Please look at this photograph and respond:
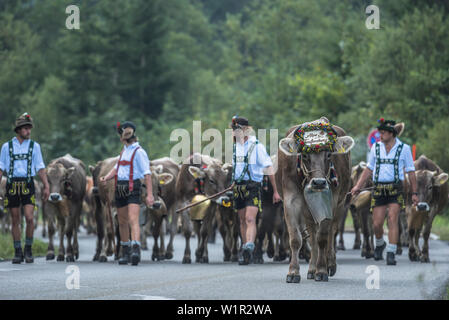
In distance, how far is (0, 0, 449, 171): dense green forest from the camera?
38281 mm

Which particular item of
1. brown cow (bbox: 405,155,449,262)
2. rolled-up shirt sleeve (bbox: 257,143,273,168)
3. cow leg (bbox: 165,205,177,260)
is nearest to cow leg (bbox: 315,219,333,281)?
rolled-up shirt sleeve (bbox: 257,143,273,168)

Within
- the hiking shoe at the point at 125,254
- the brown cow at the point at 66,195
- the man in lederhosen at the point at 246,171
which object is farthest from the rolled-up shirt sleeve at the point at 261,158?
the brown cow at the point at 66,195

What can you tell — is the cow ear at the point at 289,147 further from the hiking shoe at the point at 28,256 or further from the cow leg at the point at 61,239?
the cow leg at the point at 61,239

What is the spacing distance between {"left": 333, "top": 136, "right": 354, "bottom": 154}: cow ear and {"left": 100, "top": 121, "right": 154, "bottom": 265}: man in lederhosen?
3.88 metres

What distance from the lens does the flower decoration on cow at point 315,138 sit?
12.0 meters

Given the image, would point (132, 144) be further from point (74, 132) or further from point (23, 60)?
point (23, 60)

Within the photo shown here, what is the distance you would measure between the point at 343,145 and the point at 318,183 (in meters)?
0.94

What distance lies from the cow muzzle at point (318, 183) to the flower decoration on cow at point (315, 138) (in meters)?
A: 0.41

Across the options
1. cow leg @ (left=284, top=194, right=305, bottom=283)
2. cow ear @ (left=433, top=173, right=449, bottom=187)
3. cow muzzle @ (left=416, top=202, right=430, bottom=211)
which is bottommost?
cow leg @ (left=284, top=194, right=305, bottom=283)

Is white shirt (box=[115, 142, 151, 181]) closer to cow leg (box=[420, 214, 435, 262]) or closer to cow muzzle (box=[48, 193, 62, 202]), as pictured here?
cow muzzle (box=[48, 193, 62, 202])

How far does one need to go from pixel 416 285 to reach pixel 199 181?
6791mm

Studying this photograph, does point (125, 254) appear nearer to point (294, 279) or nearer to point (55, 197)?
point (55, 197)

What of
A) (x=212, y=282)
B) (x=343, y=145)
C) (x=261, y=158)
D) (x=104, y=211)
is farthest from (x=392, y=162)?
(x=104, y=211)

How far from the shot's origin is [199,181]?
17.7 metres
